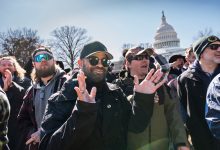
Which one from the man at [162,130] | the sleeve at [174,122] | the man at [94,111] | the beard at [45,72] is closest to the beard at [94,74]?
the man at [94,111]

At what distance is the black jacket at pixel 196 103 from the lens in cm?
382

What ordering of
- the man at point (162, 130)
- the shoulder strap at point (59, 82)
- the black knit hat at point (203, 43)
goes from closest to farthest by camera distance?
1. the man at point (162, 130)
2. the black knit hat at point (203, 43)
3. the shoulder strap at point (59, 82)

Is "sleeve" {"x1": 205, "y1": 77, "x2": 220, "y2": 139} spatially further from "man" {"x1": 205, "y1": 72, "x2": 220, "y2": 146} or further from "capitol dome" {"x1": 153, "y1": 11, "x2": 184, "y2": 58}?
"capitol dome" {"x1": 153, "y1": 11, "x2": 184, "y2": 58}

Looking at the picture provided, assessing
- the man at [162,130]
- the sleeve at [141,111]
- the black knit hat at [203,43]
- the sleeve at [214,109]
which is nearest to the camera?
the sleeve at [214,109]

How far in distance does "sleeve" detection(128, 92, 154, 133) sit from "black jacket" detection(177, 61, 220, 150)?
1.19 metres

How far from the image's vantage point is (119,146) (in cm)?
279

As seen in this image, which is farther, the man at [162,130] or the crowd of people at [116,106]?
the man at [162,130]

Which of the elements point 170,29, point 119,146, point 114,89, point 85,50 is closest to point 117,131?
point 119,146

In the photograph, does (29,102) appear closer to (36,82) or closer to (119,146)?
(36,82)

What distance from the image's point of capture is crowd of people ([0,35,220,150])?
2.44 m

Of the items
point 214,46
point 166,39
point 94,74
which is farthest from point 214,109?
point 166,39

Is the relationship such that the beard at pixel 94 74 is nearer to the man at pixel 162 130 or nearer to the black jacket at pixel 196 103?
the man at pixel 162 130

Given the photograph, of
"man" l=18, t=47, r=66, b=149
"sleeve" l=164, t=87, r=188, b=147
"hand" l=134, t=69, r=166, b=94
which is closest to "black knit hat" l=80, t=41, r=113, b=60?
"hand" l=134, t=69, r=166, b=94

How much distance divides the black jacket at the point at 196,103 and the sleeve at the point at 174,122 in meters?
0.49
